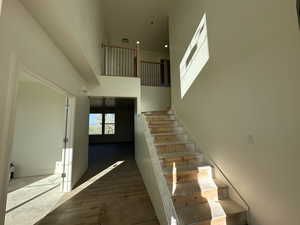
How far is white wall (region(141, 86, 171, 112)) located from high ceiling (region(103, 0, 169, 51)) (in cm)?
264

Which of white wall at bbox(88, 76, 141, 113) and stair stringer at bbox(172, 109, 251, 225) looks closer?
stair stringer at bbox(172, 109, 251, 225)

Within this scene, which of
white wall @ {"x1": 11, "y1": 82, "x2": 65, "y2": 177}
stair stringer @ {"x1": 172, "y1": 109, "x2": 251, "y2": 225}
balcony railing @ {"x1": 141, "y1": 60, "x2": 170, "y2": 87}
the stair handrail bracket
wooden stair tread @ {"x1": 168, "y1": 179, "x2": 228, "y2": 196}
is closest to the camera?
the stair handrail bracket

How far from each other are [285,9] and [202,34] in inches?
61.1

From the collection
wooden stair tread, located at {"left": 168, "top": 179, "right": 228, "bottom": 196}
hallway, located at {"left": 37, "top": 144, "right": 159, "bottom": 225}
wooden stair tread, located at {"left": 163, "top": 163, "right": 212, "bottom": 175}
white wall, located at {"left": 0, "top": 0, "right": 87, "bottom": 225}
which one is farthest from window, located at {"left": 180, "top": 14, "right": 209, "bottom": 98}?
white wall, located at {"left": 0, "top": 0, "right": 87, "bottom": 225}

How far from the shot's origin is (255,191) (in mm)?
1848

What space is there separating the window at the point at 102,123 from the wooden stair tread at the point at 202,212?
9.25 metres

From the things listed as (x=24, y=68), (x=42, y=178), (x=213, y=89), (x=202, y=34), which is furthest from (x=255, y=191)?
(x=42, y=178)

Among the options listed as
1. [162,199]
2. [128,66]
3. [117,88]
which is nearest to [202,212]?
[162,199]

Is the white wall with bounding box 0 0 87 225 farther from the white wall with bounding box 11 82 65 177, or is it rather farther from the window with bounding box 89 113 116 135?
the window with bounding box 89 113 116 135

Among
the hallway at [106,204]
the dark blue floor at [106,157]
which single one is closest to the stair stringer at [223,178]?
the hallway at [106,204]

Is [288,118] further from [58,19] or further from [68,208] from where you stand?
[68,208]

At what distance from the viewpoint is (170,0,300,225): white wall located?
4.87ft

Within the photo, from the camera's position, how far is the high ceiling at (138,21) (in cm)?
468

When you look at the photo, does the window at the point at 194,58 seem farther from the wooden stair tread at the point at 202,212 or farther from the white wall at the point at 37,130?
the white wall at the point at 37,130
